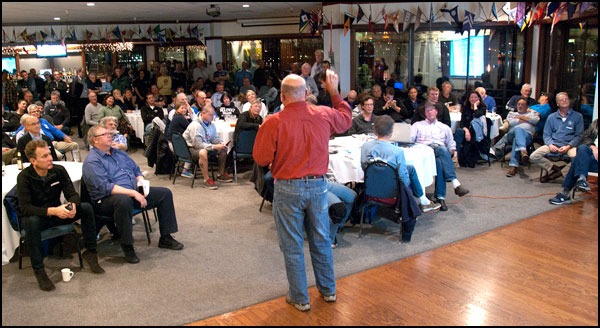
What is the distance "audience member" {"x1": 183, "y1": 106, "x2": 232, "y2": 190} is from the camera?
6777 millimetres

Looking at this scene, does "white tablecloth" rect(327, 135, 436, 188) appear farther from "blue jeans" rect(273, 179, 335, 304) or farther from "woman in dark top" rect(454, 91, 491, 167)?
"woman in dark top" rect(454, 91, 491, 167)

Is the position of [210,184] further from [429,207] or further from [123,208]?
[429,207]

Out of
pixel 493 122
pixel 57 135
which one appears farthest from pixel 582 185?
pixel 57 135

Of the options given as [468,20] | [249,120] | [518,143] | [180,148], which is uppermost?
[468,20]

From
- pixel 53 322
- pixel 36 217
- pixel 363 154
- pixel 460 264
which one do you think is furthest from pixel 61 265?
pixel 460 264

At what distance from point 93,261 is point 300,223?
193 centimetres

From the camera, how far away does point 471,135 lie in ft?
25.4

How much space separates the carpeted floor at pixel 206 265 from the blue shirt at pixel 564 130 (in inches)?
36.7

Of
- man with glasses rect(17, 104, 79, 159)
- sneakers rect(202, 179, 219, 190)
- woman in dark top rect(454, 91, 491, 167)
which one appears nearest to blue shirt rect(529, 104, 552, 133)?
woman in dark top rect(454, 91, 491, 167)

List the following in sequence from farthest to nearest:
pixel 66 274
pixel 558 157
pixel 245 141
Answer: pixel 245 141 < pixel 558 157 < pixel 66 274

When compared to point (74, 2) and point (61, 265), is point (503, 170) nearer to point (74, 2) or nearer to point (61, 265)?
point (61, 265)

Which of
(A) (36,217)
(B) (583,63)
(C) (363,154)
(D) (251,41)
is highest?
(D) (251,41)

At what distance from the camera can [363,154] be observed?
4.70 meters

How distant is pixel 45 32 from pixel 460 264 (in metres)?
13.6
